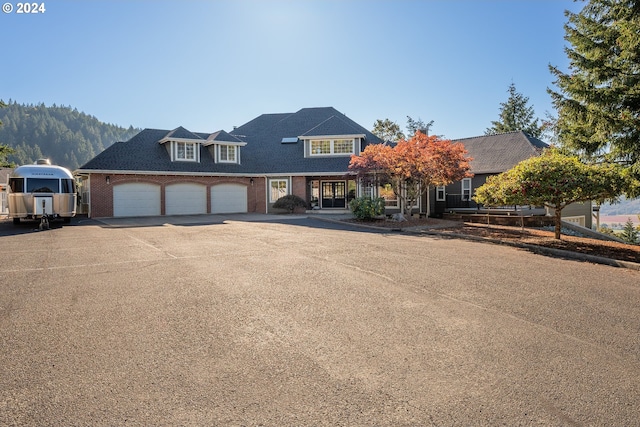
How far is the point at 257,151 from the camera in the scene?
30.2 metres

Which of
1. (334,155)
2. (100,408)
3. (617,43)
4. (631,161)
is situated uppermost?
(617,43)

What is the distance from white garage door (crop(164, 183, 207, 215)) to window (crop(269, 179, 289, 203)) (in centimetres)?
462

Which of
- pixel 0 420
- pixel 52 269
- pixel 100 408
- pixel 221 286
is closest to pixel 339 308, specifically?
pixel 221 286

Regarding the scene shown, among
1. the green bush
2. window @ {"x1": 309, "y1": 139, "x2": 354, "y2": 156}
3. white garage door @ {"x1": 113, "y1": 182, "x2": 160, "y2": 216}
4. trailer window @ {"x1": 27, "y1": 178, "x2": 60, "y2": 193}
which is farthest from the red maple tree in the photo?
trailer window @ {"x1": 27, "y1": 178, "x2": 60, "y2": 193}

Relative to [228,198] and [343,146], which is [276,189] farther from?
[343,146]

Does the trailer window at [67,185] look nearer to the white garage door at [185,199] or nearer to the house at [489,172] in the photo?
the white garage door at [185,199]

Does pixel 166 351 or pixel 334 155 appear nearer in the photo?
pixel 166 351

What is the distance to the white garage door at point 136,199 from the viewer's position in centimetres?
2322

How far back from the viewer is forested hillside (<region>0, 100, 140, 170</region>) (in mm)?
98562

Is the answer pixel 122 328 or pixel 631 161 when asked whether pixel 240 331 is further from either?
pixel 631 161

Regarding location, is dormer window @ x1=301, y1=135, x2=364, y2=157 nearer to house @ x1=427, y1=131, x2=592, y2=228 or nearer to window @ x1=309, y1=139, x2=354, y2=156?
window @ x1=309, y1=139, x2=354, y2=156

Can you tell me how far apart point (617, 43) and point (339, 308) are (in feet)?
47.9

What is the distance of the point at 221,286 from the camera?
21.2 feet

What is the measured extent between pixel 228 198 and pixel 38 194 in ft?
37.4
